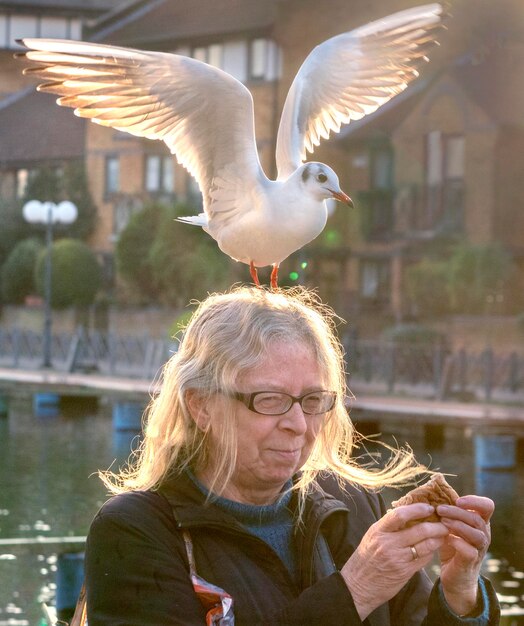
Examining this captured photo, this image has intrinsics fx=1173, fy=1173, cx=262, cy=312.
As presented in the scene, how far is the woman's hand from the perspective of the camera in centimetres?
164

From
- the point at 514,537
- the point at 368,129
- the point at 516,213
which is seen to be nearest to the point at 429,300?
the point at 516,213

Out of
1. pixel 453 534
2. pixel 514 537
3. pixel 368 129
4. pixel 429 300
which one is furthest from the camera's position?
pixel 368 129

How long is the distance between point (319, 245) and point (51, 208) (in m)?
4.67

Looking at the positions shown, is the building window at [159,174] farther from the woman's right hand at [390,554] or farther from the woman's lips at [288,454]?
the woman's right hand at [390,554]

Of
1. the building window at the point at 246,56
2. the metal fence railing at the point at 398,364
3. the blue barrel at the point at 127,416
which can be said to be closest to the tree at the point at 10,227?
the metal fence railing at the point at 398,364

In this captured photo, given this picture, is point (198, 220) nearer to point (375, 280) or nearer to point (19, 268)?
point (375, 280)

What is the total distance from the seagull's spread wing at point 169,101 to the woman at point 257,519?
0.37 metres

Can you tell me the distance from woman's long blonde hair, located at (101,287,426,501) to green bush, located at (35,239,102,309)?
21437mm

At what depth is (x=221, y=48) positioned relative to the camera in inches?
859

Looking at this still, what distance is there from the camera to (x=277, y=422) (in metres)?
1.69

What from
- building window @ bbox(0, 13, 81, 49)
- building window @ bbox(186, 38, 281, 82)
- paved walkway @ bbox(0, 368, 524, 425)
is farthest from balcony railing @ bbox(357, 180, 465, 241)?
building window @ bbox(0, 13, 81, 49)

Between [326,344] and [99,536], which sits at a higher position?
[326,344]

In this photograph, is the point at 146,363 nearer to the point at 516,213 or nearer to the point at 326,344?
the point at 516,213

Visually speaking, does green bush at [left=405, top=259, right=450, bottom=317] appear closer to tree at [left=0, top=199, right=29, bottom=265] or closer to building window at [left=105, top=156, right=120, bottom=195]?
building window at [left=105, top=156, right=120, bottom=195]
